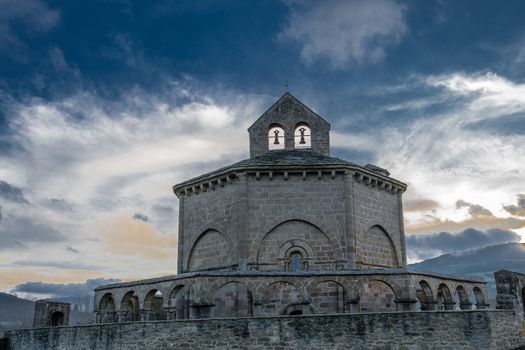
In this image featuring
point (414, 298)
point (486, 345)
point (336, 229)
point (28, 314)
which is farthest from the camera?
point (28, 314)

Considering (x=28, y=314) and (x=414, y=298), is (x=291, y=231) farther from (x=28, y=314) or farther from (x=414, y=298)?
(x=28, y=314)

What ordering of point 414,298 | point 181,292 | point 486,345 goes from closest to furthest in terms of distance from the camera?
point 486,345 → point 414,298 → point 181,292

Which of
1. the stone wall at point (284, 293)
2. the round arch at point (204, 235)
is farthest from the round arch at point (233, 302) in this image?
the round arch at point (204, 235)

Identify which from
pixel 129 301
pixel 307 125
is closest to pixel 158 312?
pixel 129 301

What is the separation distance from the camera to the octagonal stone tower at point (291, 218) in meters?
22.9

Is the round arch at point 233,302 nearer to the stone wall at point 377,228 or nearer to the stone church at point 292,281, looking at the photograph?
the stone church at point 292,281

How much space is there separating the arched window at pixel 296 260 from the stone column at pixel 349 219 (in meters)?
1.89

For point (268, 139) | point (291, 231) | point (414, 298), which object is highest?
point (268, 139)

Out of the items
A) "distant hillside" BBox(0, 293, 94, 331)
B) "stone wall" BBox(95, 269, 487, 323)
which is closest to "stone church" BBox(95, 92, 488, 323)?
"stone wall" BBox(95, 269, 487, 323)

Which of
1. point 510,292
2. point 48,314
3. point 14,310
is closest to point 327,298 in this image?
point 510,292

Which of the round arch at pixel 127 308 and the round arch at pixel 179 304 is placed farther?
the round arch at pixel 127 308

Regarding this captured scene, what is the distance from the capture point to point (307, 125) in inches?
1111

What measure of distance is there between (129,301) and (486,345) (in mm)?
13944

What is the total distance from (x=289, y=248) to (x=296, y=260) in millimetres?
571
